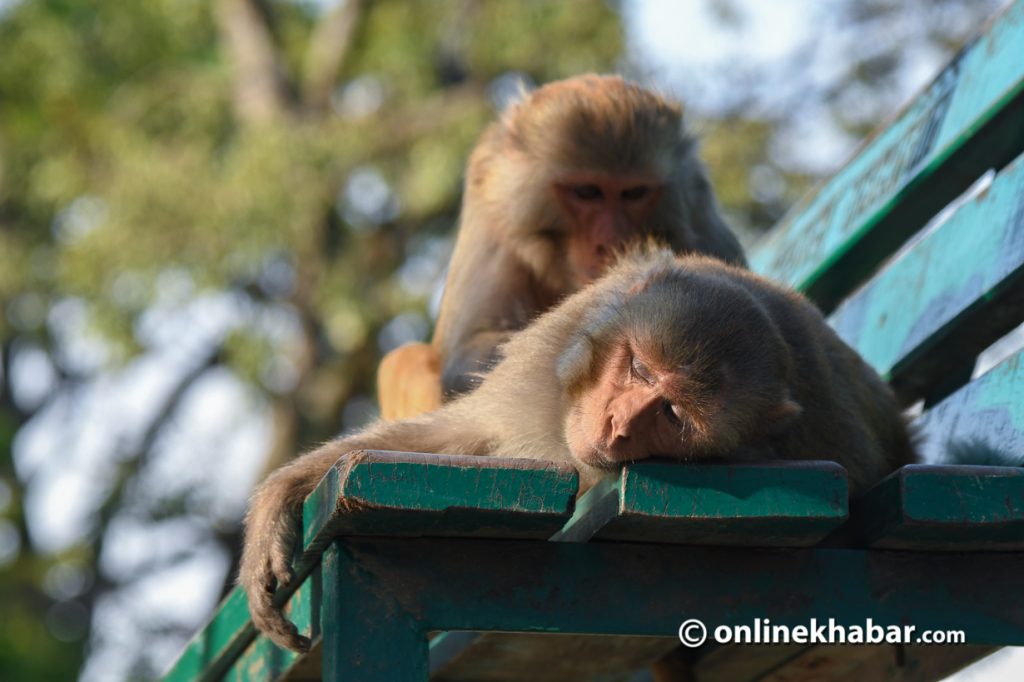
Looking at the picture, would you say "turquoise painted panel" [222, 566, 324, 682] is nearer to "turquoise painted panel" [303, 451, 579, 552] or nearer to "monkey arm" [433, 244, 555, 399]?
"turquoise painted panel" [303, 451, 579, 552]

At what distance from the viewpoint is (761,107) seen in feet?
42.0

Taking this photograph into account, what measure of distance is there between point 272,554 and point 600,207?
190cm

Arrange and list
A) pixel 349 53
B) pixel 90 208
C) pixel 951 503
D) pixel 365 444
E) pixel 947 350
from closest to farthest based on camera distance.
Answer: pixel 951 503, pixel 365 444, pixel 947 350, pixel 90 208, pixel 349 53

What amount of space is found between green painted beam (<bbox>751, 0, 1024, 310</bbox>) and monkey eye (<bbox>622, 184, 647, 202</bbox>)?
0.51m

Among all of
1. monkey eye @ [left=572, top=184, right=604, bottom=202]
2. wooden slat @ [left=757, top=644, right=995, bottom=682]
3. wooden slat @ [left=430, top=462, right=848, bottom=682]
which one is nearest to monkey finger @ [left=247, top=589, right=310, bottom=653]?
wooden slat @ [left=430, top=462, right=848, bottom=682]

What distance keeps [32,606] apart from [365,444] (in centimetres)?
1264

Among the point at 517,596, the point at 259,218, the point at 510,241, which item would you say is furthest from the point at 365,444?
the point at 259,218

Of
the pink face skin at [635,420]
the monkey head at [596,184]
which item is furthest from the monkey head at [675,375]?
the monkey head at [596,184]

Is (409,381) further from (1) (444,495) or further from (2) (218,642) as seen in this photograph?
(1) (444,495)

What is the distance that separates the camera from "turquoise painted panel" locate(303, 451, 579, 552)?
1.98m

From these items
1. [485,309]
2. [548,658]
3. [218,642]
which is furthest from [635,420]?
[485,309]

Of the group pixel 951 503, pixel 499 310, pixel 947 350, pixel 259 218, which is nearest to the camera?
pixel 951 503

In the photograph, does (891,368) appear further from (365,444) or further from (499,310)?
(365,444)

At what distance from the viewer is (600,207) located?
4047 mm
